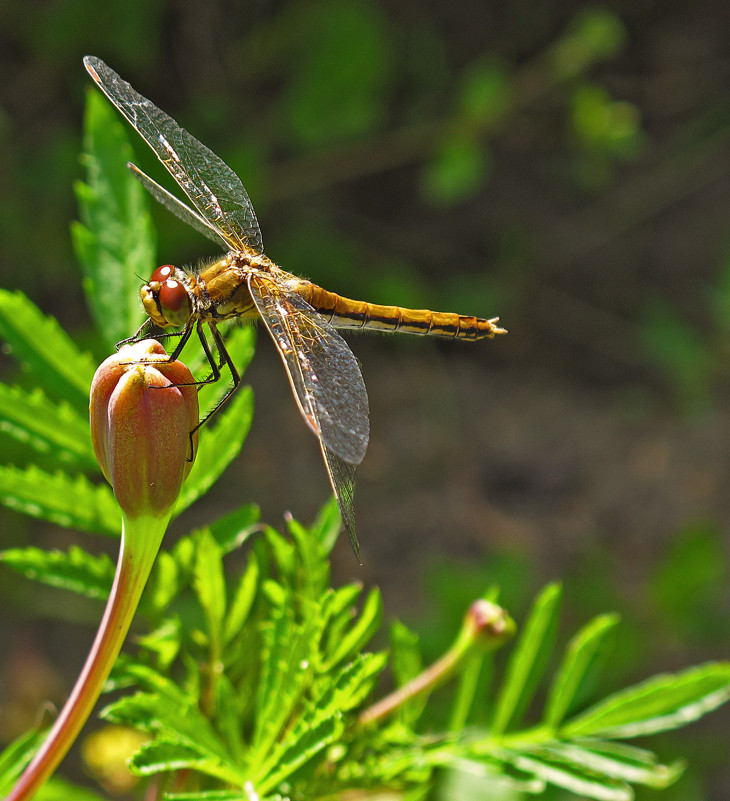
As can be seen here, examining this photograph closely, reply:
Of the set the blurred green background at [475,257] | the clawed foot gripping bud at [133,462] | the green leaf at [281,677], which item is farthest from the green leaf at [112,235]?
the blurred green background at [475,257]

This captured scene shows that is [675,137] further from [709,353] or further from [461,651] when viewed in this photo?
[461,651]

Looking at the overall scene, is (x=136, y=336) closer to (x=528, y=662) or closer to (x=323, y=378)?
(x=323, y=378)

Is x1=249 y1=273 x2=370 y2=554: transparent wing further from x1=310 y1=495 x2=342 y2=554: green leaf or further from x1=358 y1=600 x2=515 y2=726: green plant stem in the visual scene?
x1=358 y1=600 x2=515 y2=726: green plant stem

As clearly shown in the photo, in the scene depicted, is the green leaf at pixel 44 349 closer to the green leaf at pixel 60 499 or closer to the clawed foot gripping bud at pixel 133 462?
the green leaf at pixel 60 499

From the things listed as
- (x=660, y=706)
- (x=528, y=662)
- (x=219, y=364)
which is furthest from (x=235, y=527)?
(x=660, y=706)

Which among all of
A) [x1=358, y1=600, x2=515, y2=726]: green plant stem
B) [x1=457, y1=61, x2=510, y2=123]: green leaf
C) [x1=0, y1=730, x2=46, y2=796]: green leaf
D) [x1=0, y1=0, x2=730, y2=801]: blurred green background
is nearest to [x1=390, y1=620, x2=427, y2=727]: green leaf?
[x1=358, y1=600, x2=515, y2=726]: green plant stem

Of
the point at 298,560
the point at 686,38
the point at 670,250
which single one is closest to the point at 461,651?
the point at 298,560

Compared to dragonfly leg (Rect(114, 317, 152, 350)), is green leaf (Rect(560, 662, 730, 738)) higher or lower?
lower
